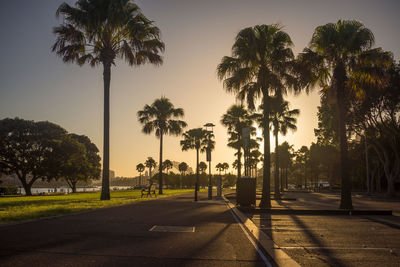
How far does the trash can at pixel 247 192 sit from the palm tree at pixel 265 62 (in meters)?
1.99

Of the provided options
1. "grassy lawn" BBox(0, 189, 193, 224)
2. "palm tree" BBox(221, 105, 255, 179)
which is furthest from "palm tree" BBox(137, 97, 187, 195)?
"grassy lawn" BBox(0, 189, 193, 224)

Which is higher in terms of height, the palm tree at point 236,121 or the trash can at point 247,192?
the palm tree at point 236,121

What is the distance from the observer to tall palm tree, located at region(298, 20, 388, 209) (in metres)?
17.6

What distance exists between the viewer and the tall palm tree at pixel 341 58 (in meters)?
17.6

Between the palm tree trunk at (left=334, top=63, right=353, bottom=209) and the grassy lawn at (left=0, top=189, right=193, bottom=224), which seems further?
the palm tree trunk at (left=334, top=63, right=353, bottom=209)

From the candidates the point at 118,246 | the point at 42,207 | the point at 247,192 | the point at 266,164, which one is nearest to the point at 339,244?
the point at 118,246

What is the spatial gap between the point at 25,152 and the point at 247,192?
44.8 metres

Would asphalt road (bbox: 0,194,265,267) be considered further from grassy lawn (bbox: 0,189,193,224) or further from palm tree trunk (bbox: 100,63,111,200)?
palm tree trunk (bbox: 100,63,111,200)

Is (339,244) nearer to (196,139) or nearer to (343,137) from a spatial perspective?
(343,137)

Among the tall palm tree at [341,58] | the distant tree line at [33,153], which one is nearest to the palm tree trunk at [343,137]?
the tall palm tree at [341,58]

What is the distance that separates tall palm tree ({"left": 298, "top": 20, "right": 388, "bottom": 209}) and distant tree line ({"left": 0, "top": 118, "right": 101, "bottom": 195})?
144 ft

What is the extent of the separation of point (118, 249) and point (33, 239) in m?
2.10

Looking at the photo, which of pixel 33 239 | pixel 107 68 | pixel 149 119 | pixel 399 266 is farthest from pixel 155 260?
pixel 149 119

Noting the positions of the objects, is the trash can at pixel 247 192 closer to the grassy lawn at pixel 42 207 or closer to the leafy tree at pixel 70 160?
the grassy lawn at pixel 42 207
